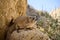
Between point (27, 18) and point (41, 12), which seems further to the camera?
point (41, 12)

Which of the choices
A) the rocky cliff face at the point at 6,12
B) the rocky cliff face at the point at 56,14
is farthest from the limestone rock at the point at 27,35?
the rocky cliff face at the point at 56,14

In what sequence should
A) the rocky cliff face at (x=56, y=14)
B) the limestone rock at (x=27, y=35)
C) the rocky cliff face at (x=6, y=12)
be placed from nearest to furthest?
1. the limestone rock at (x=27, y=35)
2. the rocky cliff face at (x=6, y=12)
3. the rocky cliff face at (x=56, y=14)

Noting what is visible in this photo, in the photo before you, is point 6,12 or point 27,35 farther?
point 6,12

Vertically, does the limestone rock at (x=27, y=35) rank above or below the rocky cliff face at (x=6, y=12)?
below

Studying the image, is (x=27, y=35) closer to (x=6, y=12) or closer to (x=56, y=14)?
(x=6, y=12)

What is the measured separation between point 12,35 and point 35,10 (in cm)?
1057

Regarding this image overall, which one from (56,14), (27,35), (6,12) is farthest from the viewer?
(56,14)

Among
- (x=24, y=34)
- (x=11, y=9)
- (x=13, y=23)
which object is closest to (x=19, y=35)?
(x=24, y=34)

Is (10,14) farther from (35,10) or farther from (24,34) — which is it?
(35,10)

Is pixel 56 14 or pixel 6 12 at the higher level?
pixel 6 12

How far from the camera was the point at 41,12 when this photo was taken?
15672mm

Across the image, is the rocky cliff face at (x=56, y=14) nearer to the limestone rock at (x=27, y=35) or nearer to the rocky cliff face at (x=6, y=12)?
the rocky cliff face at (x=6, y=12)

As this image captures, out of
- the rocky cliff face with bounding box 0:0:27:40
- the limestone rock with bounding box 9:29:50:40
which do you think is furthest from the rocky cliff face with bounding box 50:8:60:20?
the limestone rock with bounding box 9:29:50:40

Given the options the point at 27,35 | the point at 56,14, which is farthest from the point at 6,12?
the point at 56,14
